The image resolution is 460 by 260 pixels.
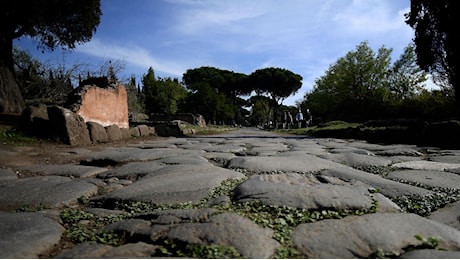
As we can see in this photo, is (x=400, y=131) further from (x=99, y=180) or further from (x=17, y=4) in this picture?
(x=17, y=4)

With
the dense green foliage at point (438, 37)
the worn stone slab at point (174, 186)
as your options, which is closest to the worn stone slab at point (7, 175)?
the worn stone slab at point (174, 186)

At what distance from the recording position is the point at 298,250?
3.30 feet

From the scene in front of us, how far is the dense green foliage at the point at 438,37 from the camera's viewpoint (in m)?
11.1

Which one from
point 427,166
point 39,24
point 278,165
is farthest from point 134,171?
point 39,24

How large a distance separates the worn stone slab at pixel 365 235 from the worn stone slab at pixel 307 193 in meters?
0.17

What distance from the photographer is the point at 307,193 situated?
1.55m

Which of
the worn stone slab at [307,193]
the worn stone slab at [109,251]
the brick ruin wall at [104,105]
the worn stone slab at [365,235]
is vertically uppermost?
the brick ruin wall at [104,105]

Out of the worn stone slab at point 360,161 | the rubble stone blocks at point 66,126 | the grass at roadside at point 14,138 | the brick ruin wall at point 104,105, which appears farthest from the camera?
the brick ruin wall at point 104,105

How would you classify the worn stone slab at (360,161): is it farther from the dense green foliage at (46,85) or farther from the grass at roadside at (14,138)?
the dense green foliage at (46,85)

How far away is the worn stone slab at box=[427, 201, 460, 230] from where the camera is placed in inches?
50.6

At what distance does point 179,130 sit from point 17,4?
633 centimetres

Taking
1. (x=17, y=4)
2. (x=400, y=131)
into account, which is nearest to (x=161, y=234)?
(x=400, y=131)

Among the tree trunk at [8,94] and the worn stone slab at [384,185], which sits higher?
the tree trunk at [8,94]

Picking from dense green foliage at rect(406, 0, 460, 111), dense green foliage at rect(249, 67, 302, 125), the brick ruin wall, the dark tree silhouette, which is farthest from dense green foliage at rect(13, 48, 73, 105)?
dense green foliage at rect(249, 67, 302, 125)
